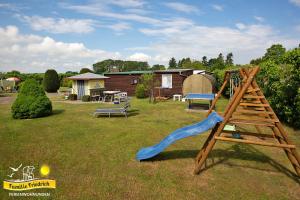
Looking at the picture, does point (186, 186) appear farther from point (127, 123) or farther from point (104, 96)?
point (104, 96)

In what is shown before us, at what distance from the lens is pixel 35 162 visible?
21.3 ft

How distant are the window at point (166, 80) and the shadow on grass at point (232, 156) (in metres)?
17.2

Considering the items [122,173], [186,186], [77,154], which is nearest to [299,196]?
[186,186]

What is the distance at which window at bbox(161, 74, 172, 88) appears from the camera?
24.7 meters

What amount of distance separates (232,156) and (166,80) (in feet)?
60.3

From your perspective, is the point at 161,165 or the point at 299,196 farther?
the point at 161,165

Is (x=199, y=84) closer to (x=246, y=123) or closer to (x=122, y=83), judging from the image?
(x=122, y=83)

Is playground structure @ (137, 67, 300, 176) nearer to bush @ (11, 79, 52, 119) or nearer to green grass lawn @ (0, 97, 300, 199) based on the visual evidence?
green grass lawn @ (0, 97, 300, 199)

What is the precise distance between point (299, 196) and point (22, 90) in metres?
14.5

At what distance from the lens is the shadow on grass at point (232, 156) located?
6148 mm

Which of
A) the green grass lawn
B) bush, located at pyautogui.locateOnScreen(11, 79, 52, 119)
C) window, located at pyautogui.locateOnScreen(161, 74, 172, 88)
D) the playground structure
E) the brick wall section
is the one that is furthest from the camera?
the brick wall section

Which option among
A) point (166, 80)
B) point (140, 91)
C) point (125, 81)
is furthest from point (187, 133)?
point (125, 81)

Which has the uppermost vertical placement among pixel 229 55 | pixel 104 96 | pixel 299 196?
pixel 229 55

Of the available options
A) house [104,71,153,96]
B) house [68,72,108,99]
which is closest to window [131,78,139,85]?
house [104,71,153,96]
